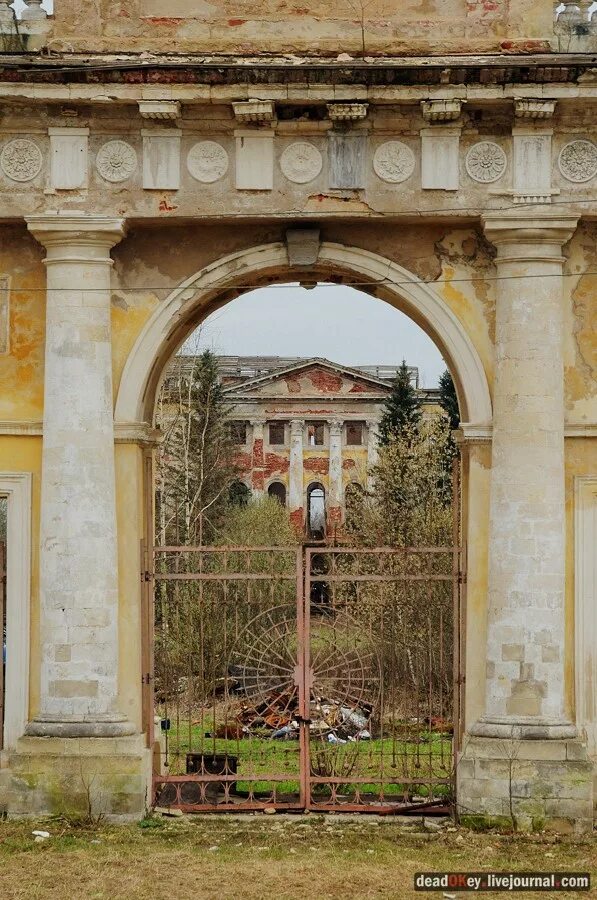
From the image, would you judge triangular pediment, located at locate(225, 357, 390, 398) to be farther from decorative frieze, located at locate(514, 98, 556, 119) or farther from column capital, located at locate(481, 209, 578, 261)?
decorative frieze, located at locate(514, 98, 556, 119)

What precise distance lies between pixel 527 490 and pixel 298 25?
4069mm

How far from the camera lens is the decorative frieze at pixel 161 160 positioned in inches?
430

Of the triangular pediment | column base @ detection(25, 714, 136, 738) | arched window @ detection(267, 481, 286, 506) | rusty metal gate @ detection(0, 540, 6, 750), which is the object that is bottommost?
column base @ detection(25, 714, 136, 738)

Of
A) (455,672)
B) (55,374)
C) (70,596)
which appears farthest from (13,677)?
(455,672)

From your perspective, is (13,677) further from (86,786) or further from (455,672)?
(455,672)

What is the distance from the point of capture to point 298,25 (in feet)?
36.4

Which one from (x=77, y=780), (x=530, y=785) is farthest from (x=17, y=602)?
(x=530, y=785)

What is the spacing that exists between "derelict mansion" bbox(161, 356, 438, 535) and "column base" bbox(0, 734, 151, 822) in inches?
1644

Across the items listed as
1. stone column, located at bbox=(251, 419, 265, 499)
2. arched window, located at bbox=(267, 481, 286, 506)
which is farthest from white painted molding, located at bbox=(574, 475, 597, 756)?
arched window, located at bbox=(267, 481, 286, 506)

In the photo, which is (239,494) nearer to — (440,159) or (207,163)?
(207,163)

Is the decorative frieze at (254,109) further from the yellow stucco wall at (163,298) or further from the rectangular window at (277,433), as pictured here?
the rectangular window at (277,433)

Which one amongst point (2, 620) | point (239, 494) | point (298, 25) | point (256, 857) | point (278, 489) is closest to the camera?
point (256, 857)

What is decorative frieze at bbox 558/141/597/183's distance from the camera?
10875 mm

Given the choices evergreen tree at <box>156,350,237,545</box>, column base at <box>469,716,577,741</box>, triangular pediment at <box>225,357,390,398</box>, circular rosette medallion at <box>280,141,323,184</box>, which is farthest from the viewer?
triangular pediment at <box>225,357,390,398</box>
